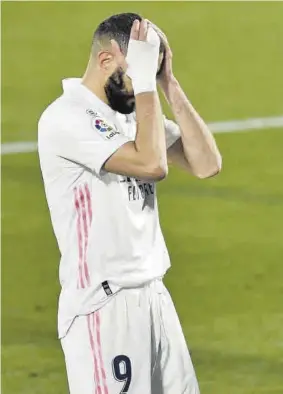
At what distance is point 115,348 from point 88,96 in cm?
99

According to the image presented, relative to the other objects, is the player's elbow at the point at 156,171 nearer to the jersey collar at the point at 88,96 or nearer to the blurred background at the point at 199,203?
the jersey collar at the point at 88,96

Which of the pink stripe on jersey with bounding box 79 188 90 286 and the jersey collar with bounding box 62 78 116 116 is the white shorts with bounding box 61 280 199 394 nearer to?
the pink stripe on jersey with bounding box 79 188 90 286

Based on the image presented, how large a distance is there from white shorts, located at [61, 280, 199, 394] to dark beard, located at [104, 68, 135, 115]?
72cm

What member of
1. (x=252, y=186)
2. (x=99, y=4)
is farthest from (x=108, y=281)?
(x=99, y=4)

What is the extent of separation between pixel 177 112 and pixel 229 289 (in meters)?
3.09

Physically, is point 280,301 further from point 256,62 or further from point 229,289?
point 256,62

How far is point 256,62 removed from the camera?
1195 cm

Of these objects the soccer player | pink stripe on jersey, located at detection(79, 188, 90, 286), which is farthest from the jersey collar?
pink stripe on jersey, located at detection(79, 188, 90, 286)

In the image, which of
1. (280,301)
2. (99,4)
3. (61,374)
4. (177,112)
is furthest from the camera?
(99,4)

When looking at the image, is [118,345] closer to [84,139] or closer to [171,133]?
[84,139]

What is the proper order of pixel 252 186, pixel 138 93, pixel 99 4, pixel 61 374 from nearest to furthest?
pixel 138 93
pixel 61 374
pixel 252 186
pixel 99 4

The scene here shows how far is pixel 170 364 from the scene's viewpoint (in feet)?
17.2

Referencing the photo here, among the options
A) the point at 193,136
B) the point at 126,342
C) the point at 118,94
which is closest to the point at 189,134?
the point at 193,136

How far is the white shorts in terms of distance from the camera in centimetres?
511
